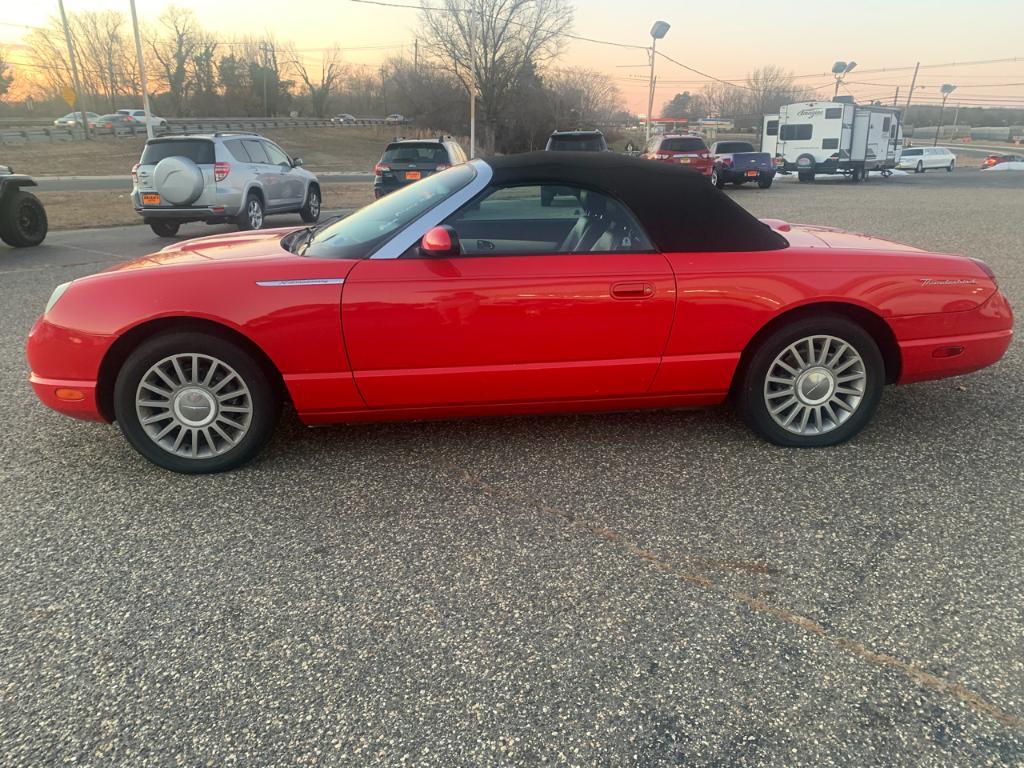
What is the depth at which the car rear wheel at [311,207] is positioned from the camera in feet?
46.7

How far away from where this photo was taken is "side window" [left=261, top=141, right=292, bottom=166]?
43.5 ft

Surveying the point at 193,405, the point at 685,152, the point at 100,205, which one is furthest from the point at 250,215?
the point at 685,152

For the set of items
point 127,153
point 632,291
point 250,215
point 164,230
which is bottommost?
point 164,230

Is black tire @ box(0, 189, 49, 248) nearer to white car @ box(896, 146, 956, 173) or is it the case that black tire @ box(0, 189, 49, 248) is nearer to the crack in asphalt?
the crack in asphalt

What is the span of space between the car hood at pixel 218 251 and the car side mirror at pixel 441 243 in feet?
2.38

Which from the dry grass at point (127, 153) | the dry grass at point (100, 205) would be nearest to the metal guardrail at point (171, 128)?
the dry grass at point (127, 153)

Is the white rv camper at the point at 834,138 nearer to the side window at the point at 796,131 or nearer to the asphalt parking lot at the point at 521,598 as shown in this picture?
the side window at the point at 796,131

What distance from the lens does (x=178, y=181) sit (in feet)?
36.7

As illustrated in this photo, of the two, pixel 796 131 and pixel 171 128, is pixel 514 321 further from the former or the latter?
pixel 171 128

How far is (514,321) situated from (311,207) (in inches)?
488

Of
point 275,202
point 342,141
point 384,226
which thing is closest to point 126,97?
point 342,141

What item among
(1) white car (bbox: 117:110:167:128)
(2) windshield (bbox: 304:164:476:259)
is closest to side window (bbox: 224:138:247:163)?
(2) windshield (bbox: 304:164:476:259)

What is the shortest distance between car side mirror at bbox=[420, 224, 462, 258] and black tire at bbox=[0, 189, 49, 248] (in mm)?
10107

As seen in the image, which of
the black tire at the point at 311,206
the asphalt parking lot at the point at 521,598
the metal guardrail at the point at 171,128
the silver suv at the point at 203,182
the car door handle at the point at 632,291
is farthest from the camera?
the metal guardrail at the point at 171,128
